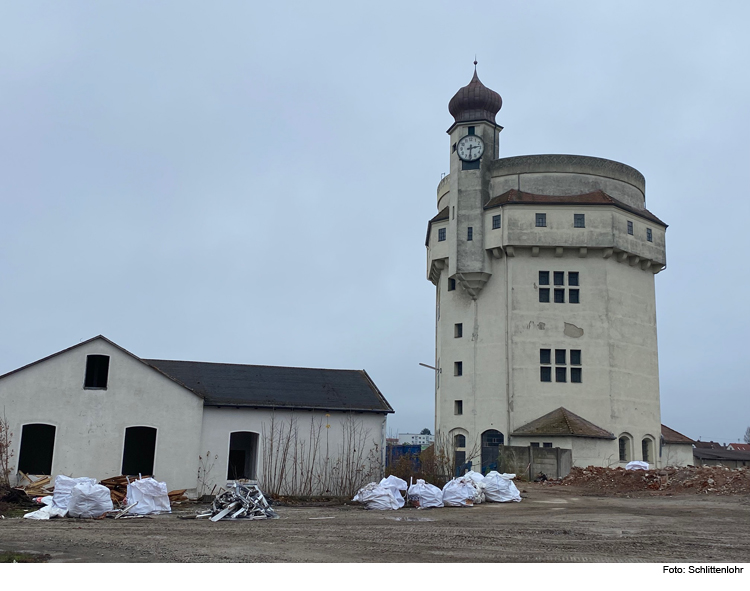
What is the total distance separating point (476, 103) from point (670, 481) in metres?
24.5

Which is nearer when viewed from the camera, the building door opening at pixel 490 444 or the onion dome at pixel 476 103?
the building door opening at pixel 490 444

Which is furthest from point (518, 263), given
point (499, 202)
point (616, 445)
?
point (616, 445)

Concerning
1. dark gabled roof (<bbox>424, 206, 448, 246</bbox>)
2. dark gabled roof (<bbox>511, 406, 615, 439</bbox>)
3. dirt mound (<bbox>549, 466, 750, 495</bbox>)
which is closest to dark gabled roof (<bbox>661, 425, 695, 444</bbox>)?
dark gabled roof (<bbox>511, 406, 615, 439</bbox>)

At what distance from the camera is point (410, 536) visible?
1434 cm

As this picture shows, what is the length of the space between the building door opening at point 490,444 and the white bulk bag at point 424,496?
17.0 meters

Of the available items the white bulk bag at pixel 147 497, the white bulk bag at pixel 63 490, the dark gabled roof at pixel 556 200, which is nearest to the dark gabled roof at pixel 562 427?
the dark gabled roof at pixel 556 200

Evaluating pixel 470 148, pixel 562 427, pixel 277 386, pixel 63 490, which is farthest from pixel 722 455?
pixel 63 490

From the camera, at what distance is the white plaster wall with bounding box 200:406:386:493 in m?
25.0

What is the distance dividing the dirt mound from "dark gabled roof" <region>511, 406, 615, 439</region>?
4.75m

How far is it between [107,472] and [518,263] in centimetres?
2561

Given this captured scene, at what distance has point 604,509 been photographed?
21.3 meters

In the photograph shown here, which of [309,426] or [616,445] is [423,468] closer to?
[309,426]

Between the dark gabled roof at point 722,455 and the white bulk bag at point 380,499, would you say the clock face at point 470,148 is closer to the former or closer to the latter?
the white bulk bag at point 380,499

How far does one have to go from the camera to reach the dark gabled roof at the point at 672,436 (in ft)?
144
